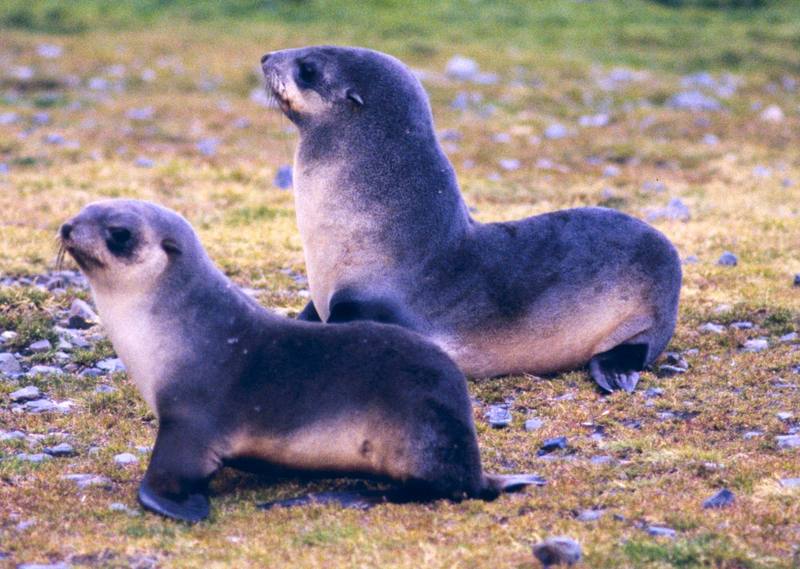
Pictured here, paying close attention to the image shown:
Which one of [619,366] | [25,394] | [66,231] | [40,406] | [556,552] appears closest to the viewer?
[556,552]

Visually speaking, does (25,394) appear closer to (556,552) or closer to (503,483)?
(503,483)

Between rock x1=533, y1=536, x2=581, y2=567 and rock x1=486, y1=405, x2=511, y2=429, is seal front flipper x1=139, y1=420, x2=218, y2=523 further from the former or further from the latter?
rock x1=486, y1=405, x2=511, y2=429

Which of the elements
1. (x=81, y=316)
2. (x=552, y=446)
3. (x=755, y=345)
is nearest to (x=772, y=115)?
(x=755, y=345)

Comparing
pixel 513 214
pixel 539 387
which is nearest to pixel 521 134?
pixel 513 214

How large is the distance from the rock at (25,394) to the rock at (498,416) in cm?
253

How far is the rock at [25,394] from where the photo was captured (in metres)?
7.00

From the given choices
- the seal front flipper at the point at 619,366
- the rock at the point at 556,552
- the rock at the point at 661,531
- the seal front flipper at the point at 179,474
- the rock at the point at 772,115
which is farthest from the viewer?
the rock at the point at 772,115

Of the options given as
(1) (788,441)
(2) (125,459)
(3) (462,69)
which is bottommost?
(3) (462,69)

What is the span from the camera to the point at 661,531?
16.2ft

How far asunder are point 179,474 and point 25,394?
205 centimetres

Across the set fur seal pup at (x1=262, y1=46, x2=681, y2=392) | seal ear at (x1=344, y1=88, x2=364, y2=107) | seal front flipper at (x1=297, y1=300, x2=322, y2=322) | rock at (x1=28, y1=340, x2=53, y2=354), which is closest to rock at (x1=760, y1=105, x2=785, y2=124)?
fur seal pup at (x1=262, y1=46, x2=681, y2=392)

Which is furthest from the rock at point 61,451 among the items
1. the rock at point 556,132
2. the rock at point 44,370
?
the rock at point 556,132

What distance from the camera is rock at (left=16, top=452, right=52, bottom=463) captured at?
6.03 meters

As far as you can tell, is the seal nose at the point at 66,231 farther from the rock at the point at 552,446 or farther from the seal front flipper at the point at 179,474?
the rock at the point at 552,446
